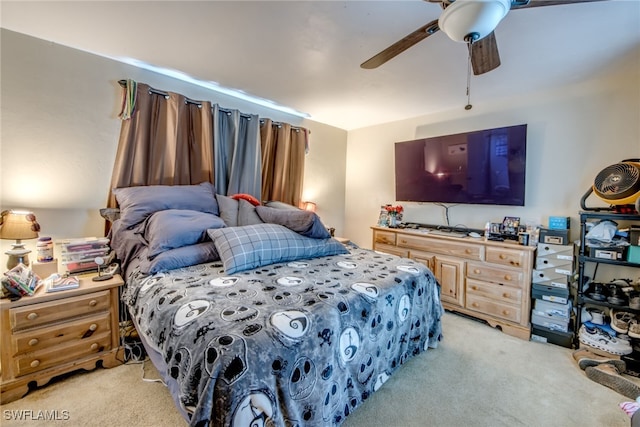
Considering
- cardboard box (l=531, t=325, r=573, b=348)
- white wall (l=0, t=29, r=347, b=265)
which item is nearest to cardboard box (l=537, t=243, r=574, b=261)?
cardboard box (l=531, t=325, r=573, b=348)

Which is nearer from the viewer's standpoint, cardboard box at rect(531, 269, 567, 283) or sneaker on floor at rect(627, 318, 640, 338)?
sneaker on floor at rect(627, 318, 640, 338)

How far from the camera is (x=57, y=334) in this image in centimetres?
162

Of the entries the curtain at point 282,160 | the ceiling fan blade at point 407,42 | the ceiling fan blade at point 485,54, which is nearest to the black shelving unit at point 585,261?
the ceiling fan blade at point 485,54

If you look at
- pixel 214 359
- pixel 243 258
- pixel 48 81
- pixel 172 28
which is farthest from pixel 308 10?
pixel 48 81

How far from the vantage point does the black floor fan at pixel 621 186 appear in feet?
6.28

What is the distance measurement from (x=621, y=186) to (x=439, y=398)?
80.5 inches

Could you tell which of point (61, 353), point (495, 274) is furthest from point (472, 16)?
point (61, 353)

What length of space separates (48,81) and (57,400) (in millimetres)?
2194

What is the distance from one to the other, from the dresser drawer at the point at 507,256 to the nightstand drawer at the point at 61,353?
10.5ft

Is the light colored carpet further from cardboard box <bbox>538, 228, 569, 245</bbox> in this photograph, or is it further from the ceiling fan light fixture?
the ceiling fan light fixture

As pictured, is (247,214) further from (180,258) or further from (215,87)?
(215,87)

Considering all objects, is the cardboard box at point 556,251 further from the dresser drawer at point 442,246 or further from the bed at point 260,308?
the bed at point 260,308

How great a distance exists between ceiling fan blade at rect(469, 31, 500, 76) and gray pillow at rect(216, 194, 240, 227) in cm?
214

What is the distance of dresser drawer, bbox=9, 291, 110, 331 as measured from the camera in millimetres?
1507
